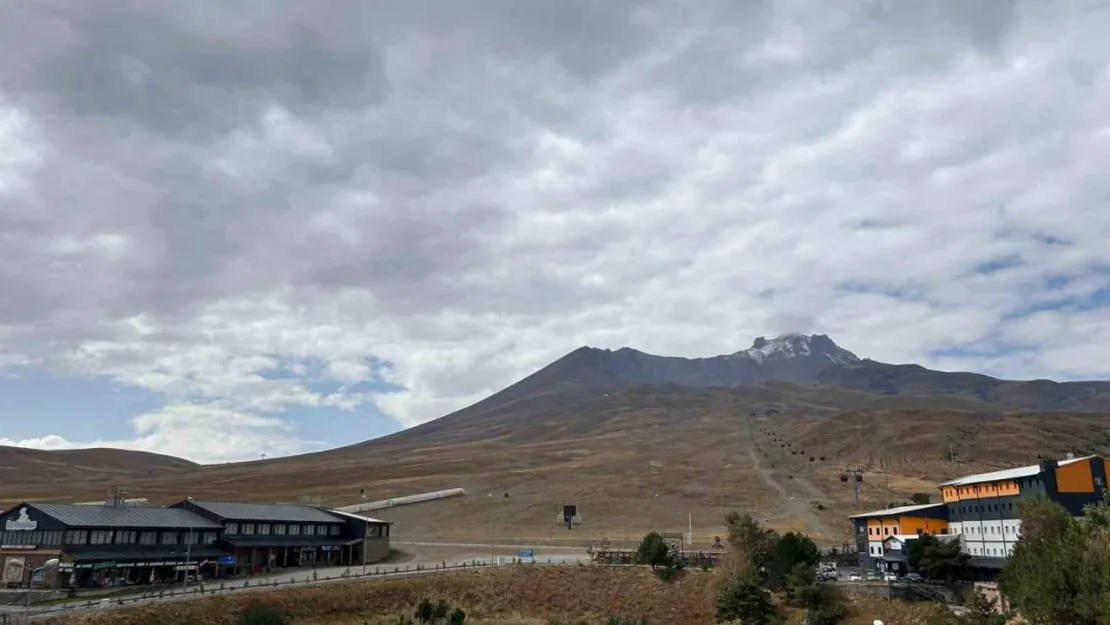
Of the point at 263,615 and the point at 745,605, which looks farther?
the point at 745,605

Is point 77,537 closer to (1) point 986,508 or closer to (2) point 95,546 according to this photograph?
(2) point 95,546

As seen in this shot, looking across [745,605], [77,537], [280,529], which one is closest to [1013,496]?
[745,605]

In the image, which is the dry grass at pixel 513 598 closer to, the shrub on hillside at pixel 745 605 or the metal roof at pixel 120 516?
the shrub on hillside at pixel 745 605

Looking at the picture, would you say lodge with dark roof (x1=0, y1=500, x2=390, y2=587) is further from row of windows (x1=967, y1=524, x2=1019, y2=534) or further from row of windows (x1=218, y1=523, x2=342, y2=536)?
row of windows (x1=967, y1=524, x2=1019, y2=534)

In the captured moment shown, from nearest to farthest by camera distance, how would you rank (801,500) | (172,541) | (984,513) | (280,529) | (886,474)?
1. (172,541)
2. (984,513)
3. (280,529)
4. (801,500)
5. (886,474)

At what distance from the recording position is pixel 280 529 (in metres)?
88.9

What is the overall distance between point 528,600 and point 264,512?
34.2m

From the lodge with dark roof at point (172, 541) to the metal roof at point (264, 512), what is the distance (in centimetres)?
11

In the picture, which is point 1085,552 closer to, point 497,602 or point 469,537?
point 497,602

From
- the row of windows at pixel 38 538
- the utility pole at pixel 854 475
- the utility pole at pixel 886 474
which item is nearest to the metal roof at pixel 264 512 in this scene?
the row of windows at pixel 38 538

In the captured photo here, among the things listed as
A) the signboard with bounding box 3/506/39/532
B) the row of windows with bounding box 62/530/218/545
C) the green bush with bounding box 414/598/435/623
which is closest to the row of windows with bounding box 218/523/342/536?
the row of windows with bounding box 62/530/218/545

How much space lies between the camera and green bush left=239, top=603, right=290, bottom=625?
5653 centimetres

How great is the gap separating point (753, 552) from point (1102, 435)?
168 m

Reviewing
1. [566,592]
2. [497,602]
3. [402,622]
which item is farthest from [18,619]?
[566,592]
